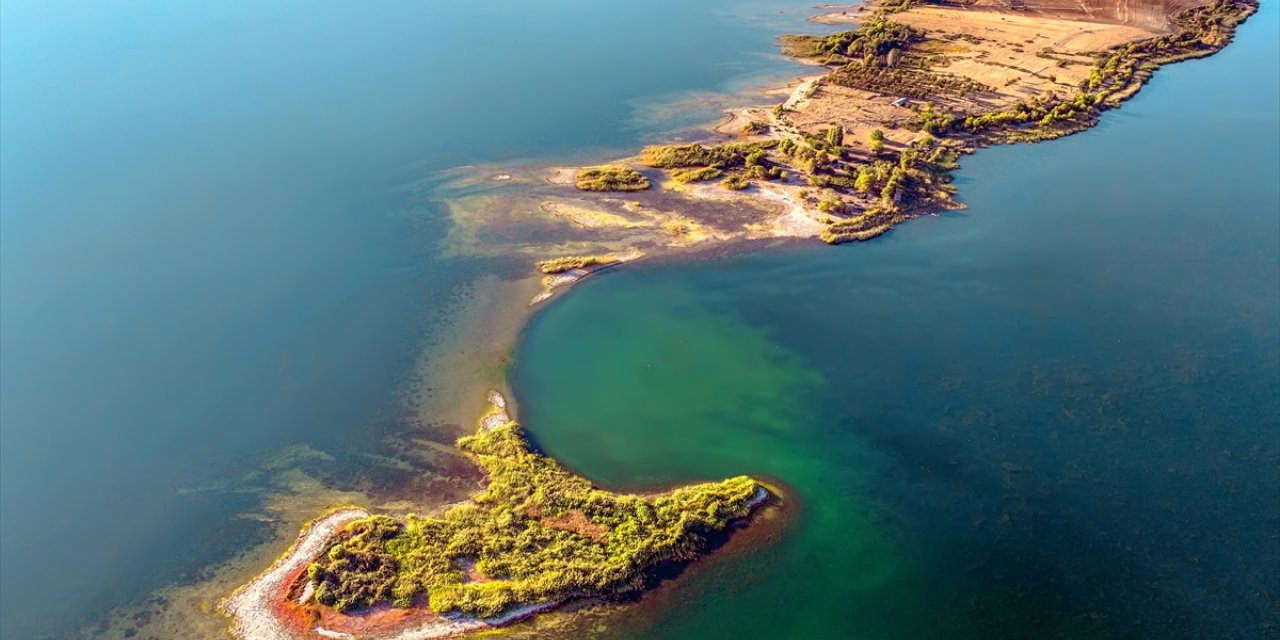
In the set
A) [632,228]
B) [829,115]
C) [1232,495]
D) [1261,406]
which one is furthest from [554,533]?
[829,115]

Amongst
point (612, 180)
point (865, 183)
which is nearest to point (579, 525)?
point (612, 180)

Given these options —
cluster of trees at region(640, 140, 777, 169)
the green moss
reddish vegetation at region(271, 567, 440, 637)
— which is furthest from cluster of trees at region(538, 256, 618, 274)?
reddish vegetation at region(271, 567, 440, 637)

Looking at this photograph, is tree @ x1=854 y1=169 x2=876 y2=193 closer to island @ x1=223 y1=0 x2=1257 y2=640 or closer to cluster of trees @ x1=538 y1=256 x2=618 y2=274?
island @ x1=223 y1=0 x2=1257 y2=640

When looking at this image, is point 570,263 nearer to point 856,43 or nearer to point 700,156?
point 700,156

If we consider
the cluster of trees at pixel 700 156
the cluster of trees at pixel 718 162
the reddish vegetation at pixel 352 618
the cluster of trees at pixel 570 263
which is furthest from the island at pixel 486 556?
the cluster of trees at pixel 700 156

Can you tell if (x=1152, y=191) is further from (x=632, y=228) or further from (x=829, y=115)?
(x=632, y=228)

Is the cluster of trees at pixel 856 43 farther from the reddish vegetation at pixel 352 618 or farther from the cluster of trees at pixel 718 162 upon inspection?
the reddish vegetation at pixel 352 618
